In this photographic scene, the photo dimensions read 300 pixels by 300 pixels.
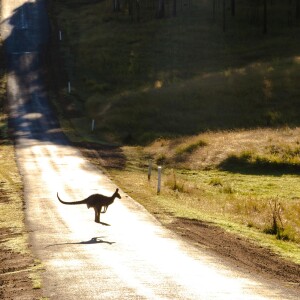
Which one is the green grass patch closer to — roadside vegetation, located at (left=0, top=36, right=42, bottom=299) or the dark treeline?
the dark treeline

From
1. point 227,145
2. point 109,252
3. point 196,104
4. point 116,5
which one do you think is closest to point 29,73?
point 196,104

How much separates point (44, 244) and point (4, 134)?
32160 millimetres

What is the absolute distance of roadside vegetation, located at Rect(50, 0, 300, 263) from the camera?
2630 centimetres

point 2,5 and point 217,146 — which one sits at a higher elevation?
point 2,5

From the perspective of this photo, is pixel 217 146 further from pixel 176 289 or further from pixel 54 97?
pixel 176 289

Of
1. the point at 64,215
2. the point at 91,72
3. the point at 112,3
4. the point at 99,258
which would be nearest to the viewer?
the point at 99,258

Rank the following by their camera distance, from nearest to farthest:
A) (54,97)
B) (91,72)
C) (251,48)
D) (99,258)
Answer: (99,258) < (54,97) < (91,72) < (251,48)

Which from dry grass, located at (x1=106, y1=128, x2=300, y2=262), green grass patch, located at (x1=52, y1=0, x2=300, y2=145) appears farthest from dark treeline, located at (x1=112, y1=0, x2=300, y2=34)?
dry grass, located at (x1=106, y1=128, x2=300, y2=262)

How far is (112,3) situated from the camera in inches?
3762

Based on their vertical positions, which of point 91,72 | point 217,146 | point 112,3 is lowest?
point 217,146

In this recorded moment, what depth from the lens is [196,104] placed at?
52969mm

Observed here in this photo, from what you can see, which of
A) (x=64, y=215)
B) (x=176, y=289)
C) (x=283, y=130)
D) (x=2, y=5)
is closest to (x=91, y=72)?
(x=283, y=130)

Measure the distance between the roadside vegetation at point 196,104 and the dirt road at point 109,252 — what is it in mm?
2039

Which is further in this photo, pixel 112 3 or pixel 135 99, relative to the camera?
pixel 112 3
